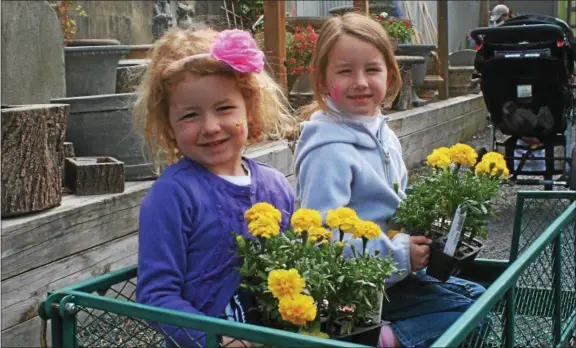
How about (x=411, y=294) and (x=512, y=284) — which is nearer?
(x=512, y=284)

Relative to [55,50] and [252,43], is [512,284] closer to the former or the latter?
[252,43]

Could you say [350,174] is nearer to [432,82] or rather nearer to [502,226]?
[502,226]

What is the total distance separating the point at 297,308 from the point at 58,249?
86.1 inches

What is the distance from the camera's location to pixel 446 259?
2062mm

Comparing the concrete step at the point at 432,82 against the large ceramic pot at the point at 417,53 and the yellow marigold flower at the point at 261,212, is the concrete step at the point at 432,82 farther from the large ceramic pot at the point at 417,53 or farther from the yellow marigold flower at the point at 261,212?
the yellow marigold flower at the point at 261,212

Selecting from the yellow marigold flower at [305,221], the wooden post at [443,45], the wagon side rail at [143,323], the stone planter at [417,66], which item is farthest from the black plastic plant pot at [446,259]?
the wooden post at [443,45]

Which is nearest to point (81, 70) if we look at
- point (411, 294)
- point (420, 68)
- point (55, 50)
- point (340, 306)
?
point (55, 50)

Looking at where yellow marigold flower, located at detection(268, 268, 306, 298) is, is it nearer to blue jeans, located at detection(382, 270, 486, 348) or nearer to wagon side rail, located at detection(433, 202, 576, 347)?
wagon side rail, located at detection(433, 202, 576, 347)

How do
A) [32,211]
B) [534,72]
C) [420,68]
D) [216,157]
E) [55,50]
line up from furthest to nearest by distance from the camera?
1. [420,68]
2. [534,72]
3. [55,50]
4. [32,211]
5. [216,157]

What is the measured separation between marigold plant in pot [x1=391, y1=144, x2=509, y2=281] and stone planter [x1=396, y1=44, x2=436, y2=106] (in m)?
6.92

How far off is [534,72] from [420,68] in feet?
10.6

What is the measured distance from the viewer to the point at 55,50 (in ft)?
16.4

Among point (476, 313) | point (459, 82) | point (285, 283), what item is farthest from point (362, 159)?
point (459, 82)

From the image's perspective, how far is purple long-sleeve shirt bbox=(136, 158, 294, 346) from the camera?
6.29ft
